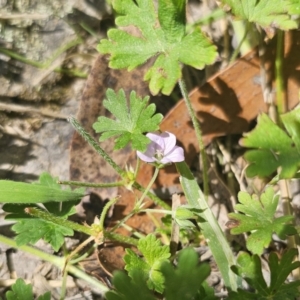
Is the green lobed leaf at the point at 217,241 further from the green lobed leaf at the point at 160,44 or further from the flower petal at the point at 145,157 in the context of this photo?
the green lobed leaf at the point at 160,44

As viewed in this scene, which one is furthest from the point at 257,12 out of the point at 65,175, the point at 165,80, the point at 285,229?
the point at 65,175

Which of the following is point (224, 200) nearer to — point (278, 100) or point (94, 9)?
point (278, 100)

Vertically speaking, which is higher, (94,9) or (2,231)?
(94,9)

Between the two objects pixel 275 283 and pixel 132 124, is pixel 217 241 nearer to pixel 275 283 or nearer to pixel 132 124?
pixel 275 283

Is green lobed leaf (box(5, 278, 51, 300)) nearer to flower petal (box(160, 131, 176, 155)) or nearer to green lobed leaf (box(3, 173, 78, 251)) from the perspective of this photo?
green lobed leaf (box(3, 173, 78, 251))

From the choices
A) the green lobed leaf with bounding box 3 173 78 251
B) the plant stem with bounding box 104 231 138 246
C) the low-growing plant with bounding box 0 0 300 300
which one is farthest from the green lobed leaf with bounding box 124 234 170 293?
the green lobed leaf with bounding box 3 173 78 251

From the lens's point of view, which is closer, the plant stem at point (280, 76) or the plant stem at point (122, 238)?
the plant stem at point (122, 238)

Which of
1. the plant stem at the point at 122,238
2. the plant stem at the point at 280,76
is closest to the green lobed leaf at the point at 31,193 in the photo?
the plant stem at the point at 122,238
